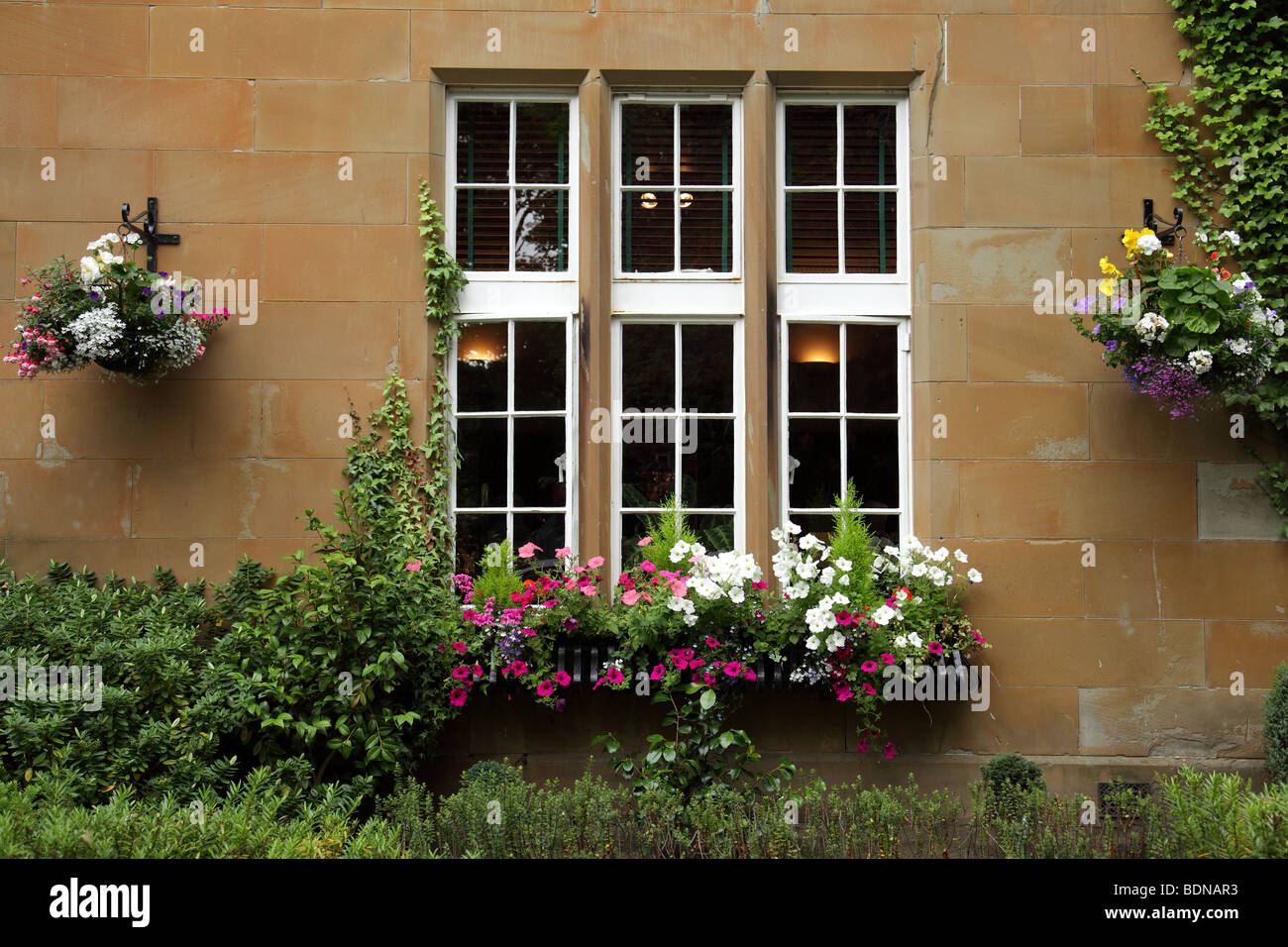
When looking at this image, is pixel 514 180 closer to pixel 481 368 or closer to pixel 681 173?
pixel 681 173

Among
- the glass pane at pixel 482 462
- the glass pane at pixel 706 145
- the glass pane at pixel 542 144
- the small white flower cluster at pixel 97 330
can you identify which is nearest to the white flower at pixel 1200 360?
the glass pane at pixel 706 145

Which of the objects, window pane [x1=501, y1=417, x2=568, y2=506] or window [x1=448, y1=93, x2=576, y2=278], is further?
window [x1=448, y1=93, x2=576, y2=278]

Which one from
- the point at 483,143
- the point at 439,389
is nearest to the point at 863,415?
the point at 439,389

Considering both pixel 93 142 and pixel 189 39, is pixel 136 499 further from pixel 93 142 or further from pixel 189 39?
pixel 189 39

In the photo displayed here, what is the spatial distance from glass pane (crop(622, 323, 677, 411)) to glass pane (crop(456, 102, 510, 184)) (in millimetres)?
1141

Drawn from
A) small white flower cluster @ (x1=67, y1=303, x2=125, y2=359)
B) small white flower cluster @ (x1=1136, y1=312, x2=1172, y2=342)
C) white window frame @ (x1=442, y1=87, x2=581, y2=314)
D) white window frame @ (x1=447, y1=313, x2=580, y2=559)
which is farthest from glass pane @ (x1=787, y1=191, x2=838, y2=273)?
small white flower cluster @ (x1=67, y1=303, x2=125, y2=359)

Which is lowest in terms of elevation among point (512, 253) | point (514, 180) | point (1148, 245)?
point (1148, 245)

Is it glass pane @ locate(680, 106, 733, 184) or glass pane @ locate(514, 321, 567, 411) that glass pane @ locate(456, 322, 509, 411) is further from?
glass pane @ locate(680, 106, 733, 184)

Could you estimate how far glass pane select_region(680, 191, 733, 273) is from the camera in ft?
17.5

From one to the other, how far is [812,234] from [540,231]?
1.50 metres

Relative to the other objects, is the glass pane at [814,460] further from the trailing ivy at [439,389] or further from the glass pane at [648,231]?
the trailing ivy at [439,389]

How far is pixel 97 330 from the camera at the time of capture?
4.47m

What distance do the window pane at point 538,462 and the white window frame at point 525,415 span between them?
0.09 ft
